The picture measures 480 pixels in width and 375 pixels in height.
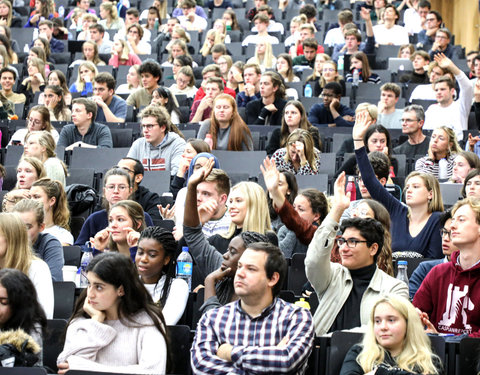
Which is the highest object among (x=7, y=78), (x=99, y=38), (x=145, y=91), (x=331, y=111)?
(x=99, y=38)

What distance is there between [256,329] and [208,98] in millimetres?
5048

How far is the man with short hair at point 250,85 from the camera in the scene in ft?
30.6

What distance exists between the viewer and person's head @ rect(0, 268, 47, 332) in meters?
3.93

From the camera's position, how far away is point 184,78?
9.80m

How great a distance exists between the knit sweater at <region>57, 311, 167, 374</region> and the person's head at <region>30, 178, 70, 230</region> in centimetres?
192

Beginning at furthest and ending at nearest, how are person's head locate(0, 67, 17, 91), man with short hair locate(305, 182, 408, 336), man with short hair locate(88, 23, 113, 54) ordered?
man with short hair locate(88, 23, 113, 54) < person's head locate(0, 67, 17, 91) < man with short hair locate(305, 182, 408, 336)

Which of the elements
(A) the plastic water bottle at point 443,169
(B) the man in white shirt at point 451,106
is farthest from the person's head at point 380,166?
(B) the man in white shirt at point 451,106

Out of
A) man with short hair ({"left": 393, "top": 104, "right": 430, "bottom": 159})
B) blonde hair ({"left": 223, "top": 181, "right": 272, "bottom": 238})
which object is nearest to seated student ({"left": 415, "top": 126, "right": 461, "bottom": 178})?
man with short hair ({"left": 393, "top": 104, "right": 430, "bottom": 159})

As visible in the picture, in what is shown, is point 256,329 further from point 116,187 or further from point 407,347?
point 116,187

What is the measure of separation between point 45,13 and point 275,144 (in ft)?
21.9

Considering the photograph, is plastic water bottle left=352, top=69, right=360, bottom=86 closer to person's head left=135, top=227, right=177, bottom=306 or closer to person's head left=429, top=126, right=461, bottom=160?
person's head left=429, top=126, right=461, bottom=160

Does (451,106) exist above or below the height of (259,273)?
above

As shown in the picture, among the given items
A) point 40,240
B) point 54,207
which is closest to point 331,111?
point 54,207

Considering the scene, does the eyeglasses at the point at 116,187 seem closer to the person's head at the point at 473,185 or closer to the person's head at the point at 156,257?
the person's head at the point at 156,257
